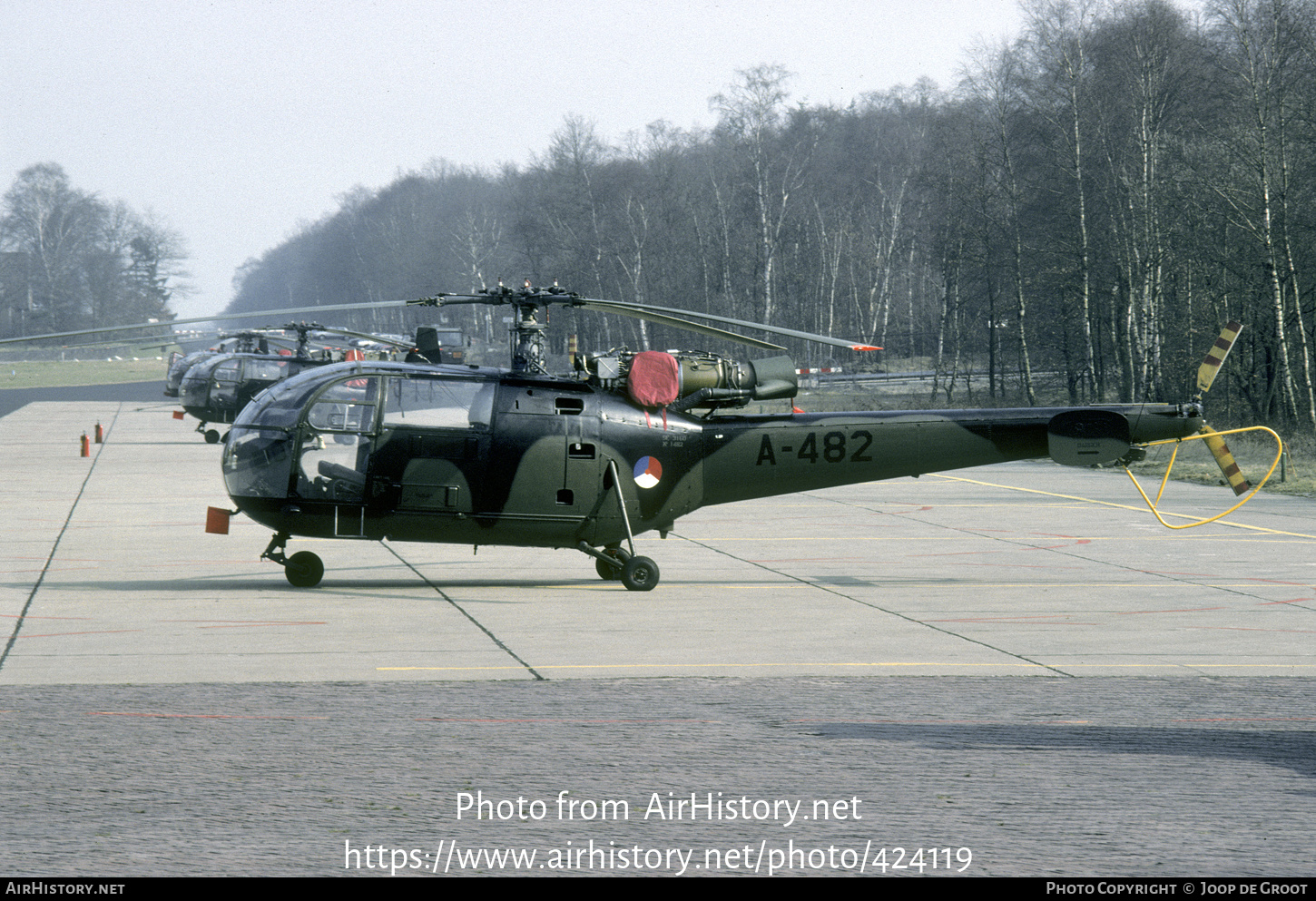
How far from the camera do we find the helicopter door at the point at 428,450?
12617mm

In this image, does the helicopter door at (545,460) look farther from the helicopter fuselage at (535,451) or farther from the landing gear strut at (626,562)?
the landing gear strut at (626,562)

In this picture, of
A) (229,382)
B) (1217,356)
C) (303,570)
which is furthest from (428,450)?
(229,382)

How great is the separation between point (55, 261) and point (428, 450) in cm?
13007

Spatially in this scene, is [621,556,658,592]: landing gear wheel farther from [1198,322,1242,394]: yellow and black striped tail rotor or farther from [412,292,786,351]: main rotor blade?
[1198,322,1242,394]: yellow and black striped tail rotor

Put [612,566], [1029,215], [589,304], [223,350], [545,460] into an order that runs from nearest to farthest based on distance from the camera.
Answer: [589,304] → [545,460] → [612,566] → [223,350] → [1029,215]

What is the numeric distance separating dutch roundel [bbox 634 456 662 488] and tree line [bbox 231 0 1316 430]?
73.7ft

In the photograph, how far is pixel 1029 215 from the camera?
148 ft

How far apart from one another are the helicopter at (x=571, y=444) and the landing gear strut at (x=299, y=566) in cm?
2

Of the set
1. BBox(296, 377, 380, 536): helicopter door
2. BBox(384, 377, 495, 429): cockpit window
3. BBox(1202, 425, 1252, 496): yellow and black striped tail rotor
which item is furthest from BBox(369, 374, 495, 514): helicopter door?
BBox(1202, 425, 1252, 496): yellow and black striped tail rotor

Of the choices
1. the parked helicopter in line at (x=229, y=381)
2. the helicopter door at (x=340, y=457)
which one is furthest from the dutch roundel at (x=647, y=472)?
the parked helicopter in line at (x=229, y=381)

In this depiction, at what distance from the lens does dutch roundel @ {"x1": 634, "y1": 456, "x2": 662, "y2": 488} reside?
13305 millimetres

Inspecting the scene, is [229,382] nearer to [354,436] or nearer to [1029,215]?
[354,436]

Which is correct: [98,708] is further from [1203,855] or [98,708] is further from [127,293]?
[127,293]

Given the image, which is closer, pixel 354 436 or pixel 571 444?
pixel 354 436
